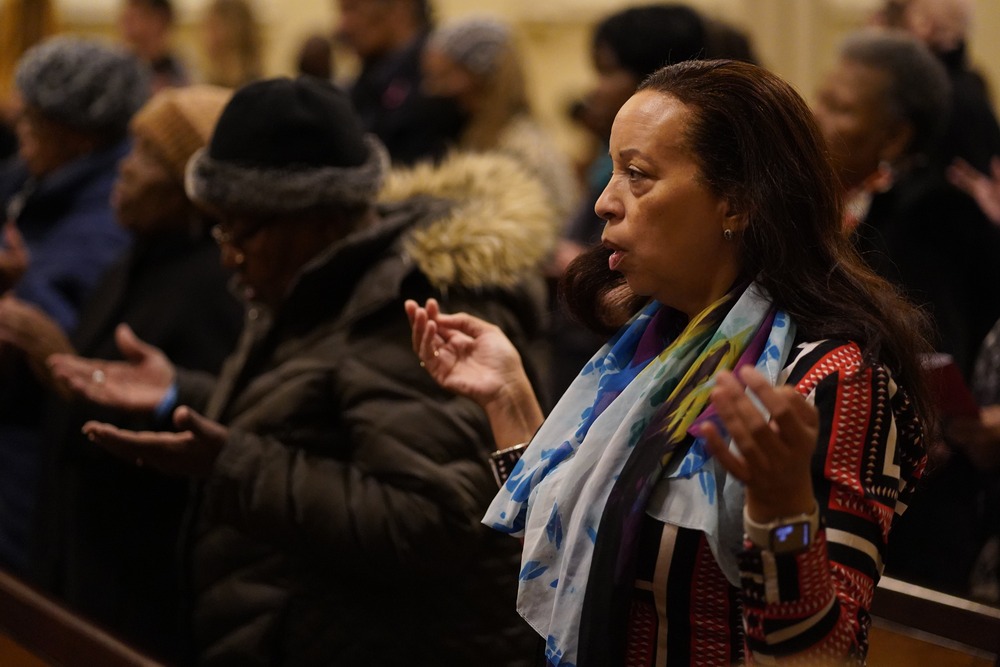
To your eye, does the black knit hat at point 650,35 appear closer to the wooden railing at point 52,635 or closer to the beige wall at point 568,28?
the wooden railing at point 52,635

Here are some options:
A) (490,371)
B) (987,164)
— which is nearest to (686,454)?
(490,371)

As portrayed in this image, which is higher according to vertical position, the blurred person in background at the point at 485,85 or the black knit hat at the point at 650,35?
the black knit hat at the point at 650,35

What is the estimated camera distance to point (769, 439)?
4.02 feet

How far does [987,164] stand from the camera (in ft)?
12.6

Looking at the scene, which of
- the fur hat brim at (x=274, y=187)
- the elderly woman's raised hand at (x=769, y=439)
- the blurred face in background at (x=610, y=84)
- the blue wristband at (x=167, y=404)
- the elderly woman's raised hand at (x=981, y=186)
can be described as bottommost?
the blue wristband at (x=167, y=404)

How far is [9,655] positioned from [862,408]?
5.61ft

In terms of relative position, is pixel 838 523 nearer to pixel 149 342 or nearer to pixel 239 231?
pixel 239 231

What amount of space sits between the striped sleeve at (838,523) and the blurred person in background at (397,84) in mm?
3474

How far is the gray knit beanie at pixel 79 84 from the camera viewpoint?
3.87m

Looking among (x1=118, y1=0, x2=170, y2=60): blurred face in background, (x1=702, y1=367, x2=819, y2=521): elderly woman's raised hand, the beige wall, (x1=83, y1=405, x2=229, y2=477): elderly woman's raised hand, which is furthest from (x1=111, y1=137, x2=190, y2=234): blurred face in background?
(x1=118, y1=0, x2=170, y2=60): blurred face in background

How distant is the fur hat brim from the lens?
→ 2438 millimetres

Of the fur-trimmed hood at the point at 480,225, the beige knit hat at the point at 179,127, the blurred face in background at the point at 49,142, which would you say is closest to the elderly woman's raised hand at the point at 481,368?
the fur-trimmed hood at the point at 480,225

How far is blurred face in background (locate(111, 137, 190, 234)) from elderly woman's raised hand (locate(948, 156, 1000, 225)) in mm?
2036

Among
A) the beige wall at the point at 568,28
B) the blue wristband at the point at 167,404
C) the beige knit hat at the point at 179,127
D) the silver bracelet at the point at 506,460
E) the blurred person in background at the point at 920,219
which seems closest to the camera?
the silver bracelet at the point at 506,460
